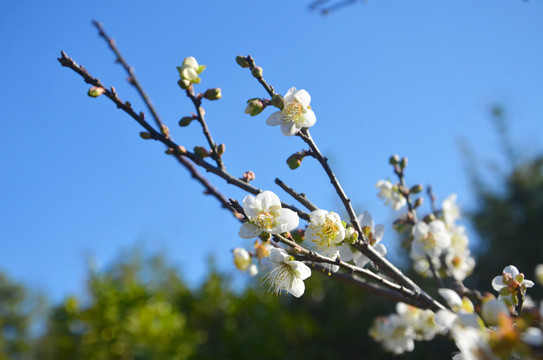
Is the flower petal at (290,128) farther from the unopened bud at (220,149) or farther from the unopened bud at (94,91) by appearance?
the unopened bud at (94,91)

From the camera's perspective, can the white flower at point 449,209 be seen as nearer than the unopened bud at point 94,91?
No

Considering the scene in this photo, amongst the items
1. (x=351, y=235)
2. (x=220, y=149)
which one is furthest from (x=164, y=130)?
(x=351, y=235)

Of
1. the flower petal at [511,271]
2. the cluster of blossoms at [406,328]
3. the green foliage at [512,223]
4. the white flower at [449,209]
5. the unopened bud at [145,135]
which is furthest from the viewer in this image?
the green foliage at [512,223]

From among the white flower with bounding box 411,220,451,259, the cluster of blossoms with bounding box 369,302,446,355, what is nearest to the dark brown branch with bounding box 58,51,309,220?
the white flower with bounding box 411,220,451,259

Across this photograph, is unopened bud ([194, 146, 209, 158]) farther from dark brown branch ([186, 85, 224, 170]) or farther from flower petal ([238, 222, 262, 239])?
flower petal ([238, 222, 262, 239])

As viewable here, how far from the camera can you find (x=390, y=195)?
5.77ft

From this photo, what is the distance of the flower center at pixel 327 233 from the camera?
1.02 metres

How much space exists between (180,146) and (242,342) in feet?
13.9

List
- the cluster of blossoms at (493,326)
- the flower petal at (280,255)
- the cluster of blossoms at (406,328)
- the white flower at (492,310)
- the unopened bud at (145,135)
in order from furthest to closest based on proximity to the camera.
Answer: the cluster of blossoms at (406,328)
the unopened bud at (145,135)
the flower petal at (280,255)
the white flower at (492,310)
the cluster of blossoms at (493,326)

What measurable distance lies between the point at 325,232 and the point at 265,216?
0.17 m

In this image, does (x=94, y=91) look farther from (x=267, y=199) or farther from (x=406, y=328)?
(x=406, y=328)

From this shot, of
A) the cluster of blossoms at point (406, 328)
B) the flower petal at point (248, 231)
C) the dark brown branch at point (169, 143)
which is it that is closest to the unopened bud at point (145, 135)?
the dark brown branch at point (169, 143)

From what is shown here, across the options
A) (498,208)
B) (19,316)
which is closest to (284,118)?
(498,208)

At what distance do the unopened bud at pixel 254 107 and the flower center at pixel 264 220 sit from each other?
0.89 ft
